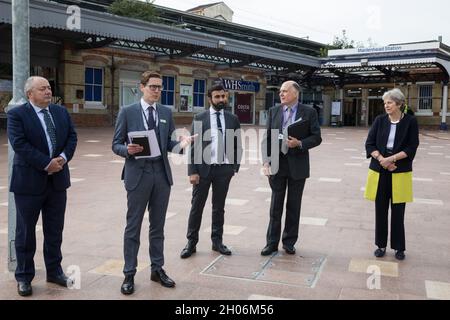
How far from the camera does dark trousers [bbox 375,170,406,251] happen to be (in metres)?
4.95

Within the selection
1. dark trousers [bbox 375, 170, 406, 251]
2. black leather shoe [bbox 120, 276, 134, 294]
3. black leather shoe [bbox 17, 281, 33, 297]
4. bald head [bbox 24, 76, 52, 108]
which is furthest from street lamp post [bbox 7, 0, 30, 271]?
dark trousers [bbox 375, 170, 406, 251]

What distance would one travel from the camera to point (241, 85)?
3142 cm

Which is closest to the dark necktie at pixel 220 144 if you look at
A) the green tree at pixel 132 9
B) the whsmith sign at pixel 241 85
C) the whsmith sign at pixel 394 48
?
the green tree at pixel 132 9

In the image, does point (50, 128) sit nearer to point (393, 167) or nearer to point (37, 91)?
point (37, 91)

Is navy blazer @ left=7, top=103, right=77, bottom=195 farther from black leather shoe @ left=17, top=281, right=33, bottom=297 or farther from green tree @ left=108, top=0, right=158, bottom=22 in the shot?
green tree @ left=108, top=0, right=158, bottom=22

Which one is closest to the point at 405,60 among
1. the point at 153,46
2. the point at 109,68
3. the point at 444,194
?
the point at 153,46

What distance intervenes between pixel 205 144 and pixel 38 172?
1673mm

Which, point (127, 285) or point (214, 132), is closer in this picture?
point (127, 285)

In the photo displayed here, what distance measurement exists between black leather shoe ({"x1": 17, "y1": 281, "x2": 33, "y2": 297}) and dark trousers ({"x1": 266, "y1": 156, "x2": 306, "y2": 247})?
2341 mm

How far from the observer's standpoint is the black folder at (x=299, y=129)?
16.0 feet

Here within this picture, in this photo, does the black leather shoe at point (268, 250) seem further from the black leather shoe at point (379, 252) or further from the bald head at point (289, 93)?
the bald head at point (289, 93)

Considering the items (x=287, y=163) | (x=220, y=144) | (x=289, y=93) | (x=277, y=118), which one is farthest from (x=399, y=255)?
(x=220, y=144)

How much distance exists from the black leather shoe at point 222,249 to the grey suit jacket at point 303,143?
983 millimetres

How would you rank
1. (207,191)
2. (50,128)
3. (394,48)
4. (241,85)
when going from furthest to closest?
(241,85)
(394,48)
(207,191)
(50,128)
